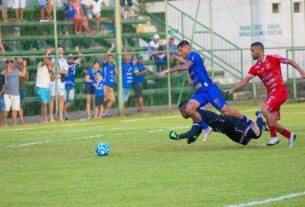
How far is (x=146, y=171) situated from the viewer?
1495cm

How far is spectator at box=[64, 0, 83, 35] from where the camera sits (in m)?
34.0

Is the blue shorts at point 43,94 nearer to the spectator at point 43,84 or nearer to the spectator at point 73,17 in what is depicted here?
the spectator at point 43,84

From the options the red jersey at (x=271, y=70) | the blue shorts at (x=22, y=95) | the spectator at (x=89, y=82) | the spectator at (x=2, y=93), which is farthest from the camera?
the spectator at (x=89, y=82)

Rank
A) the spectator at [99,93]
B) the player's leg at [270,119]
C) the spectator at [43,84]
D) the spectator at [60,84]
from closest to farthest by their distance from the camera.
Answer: the player's leg at [270,119] → the spectator at [43,84] → the spectator at [60,84] → the spectator at [99,93]

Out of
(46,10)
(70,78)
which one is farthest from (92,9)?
(70,78)

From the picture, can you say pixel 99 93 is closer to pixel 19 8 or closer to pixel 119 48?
pixel 119 48

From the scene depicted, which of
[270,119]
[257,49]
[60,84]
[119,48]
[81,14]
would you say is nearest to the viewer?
[270,119]

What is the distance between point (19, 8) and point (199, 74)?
14348 millimetres

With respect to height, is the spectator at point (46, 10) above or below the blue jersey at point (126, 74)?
above

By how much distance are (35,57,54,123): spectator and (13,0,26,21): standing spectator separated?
197 centimetres

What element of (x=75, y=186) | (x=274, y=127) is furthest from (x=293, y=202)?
(x=274, y=127)

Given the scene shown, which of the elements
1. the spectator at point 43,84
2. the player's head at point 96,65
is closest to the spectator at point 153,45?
the player's head at point 96,65

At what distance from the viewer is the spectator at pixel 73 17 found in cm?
3400

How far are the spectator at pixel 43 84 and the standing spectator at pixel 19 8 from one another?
1.97m
